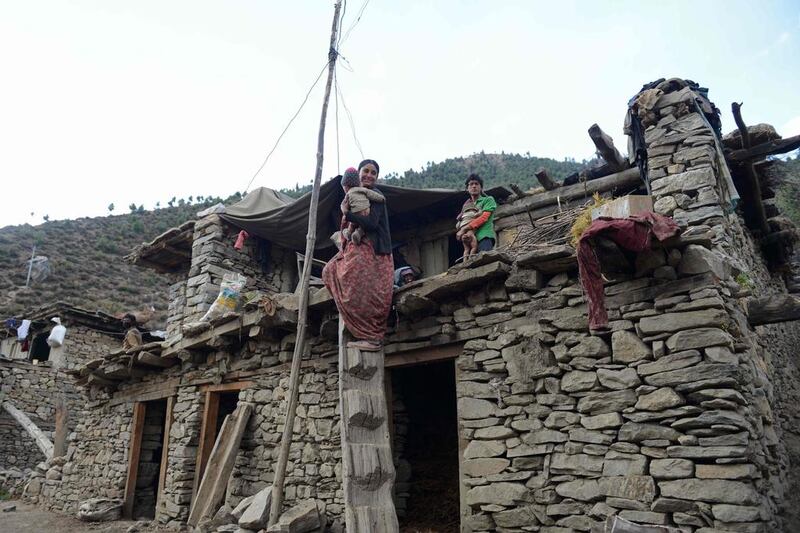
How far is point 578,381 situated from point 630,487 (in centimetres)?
84

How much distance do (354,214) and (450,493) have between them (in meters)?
3.64

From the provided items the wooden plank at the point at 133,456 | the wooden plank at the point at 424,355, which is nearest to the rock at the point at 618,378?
the wooden plank at the point at 424,355

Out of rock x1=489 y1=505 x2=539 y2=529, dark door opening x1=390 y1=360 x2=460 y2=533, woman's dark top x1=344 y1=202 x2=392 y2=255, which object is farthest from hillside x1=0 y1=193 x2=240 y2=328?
rock x1=489 y1=505 x2=539 y2=529

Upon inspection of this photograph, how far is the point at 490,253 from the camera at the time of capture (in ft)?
16.4

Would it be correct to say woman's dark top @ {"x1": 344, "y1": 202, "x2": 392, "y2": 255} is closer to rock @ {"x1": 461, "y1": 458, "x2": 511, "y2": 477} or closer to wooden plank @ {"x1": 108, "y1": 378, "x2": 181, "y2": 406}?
rock @ {"x1": 461, "y1": 458, "x2": 511, "y2": 477}

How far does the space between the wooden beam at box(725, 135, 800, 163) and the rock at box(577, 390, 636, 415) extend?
4180 millimetres

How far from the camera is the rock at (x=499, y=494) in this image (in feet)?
14.5

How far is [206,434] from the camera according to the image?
26.4 ft

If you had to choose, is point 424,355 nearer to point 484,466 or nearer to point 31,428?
point 484,466

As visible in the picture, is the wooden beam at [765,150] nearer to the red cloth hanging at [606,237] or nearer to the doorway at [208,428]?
the red cloth hanging at [606,237]

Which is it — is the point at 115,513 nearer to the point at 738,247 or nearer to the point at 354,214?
the point at 354,214

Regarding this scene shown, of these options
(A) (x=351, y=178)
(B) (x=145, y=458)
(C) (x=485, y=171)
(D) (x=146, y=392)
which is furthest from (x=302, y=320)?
(C) (x=485, y=171)

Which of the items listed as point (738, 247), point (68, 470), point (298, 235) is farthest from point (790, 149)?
point (68, 470)

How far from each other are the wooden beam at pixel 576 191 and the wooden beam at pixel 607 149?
0.13 m
